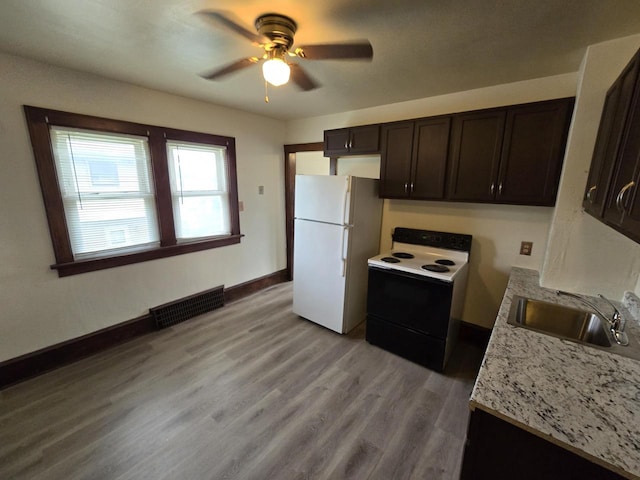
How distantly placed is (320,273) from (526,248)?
1933mm

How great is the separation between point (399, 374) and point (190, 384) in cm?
173

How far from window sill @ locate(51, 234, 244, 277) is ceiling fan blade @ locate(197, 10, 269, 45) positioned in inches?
87.8

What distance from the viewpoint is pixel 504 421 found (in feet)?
3.03

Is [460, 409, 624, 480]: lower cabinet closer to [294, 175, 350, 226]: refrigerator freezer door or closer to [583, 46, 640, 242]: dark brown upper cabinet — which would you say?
[583, 46, 640, 242]: dark brown upper cabinet

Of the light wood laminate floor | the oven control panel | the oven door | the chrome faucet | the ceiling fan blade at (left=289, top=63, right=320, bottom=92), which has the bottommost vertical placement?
the light wood laminate floor

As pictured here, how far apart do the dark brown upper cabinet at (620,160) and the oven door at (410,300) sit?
107cm

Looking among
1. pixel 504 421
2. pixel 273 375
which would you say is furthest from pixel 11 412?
pixel 504 421

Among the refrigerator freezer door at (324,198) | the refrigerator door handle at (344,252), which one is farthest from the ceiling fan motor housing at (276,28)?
the refrigerator door handle at (344,252)

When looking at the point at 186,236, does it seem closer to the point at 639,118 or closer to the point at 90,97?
the point at 90,97

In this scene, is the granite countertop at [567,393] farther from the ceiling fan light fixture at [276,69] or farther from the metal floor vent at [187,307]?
the metal floor vent at [187,307]

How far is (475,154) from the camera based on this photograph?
226 cm

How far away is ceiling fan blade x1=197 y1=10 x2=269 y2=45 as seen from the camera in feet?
4.13

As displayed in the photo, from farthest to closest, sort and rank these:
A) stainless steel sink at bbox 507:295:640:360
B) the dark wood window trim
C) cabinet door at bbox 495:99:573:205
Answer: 1. the dark wood window trim
2. cabinet door at bbox 495:99:573:205
3. stainless steel sink at bbox 507:295:640:360

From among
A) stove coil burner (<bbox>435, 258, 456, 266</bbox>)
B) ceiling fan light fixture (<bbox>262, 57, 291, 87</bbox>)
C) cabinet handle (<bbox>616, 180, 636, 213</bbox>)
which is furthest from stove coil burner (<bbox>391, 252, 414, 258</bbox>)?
ceiling fan light fixture (<bbox>262, 57, 291, 87</bbox>)
